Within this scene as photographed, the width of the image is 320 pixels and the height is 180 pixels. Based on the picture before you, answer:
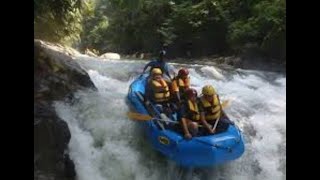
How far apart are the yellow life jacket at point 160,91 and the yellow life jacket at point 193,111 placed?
0.17 m

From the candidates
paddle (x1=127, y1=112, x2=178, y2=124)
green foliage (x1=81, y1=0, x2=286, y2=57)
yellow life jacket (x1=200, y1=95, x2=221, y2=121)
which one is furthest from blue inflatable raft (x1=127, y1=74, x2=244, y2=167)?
green foliage (x1=81, y1=0, x2=286, y2=57)

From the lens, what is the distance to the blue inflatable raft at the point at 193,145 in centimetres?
304

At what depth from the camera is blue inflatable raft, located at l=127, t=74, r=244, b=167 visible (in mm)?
3039

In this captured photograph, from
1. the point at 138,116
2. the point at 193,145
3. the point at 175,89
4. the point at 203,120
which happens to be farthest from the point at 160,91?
the point at 193,145

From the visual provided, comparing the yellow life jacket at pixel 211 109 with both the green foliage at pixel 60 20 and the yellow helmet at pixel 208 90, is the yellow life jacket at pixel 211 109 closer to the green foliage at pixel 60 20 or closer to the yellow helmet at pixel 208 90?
the yellow helmet at pixel 208 90

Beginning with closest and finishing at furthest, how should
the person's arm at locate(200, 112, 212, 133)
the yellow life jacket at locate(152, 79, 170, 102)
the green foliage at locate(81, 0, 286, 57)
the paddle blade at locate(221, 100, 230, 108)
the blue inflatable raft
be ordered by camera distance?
1. the blue inflatable raft
2. the person's arm at locate(200, 112, 212, 133)
3. the yellow life jacket at locate(152, 79, 170, 102)
4. the paddle blade at locate(221, 100, 230, 108)
5. the green foliage at locate(81, 0, 286, 57)

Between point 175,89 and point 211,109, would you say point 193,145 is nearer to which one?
point 211,109

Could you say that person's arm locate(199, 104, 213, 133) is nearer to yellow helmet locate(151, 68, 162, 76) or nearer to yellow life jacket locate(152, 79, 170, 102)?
yellow life jacket locate(152, 79, 170, 102)

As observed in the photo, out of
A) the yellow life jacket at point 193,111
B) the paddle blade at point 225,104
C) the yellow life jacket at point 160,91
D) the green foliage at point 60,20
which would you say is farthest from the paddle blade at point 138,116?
the green foliage at point 60,20

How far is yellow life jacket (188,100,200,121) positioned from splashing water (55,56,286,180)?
20cm

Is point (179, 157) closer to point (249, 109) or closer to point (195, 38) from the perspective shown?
point (249, 109)
